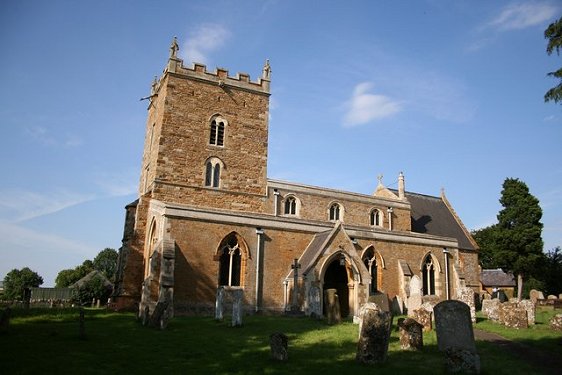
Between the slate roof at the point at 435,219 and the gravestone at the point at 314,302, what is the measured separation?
54.1ft

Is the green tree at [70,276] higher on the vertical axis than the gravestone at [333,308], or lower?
higher

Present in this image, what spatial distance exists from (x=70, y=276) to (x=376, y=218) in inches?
1948

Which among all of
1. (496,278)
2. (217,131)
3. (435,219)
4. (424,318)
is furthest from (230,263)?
(496,278)

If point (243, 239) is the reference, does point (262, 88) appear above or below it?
above

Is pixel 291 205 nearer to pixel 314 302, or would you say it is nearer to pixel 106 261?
pixel 314 302

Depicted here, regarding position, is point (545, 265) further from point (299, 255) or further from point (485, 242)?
point (299, 255)

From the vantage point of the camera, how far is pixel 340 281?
1072 inches

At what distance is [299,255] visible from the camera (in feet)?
87.7

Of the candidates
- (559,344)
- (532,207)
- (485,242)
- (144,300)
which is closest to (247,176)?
(144,300)

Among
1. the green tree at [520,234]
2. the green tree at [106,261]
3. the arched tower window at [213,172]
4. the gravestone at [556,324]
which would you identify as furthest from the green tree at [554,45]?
the green tree at [106,261]

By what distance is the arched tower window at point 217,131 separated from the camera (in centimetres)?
3038

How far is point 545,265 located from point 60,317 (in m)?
39.7

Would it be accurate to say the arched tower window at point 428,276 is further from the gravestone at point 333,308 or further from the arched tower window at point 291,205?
the gravestone at point 333,308

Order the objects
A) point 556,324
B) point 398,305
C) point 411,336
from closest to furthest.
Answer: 1. point 411,336
2. point 556,324
3. point 398,305
